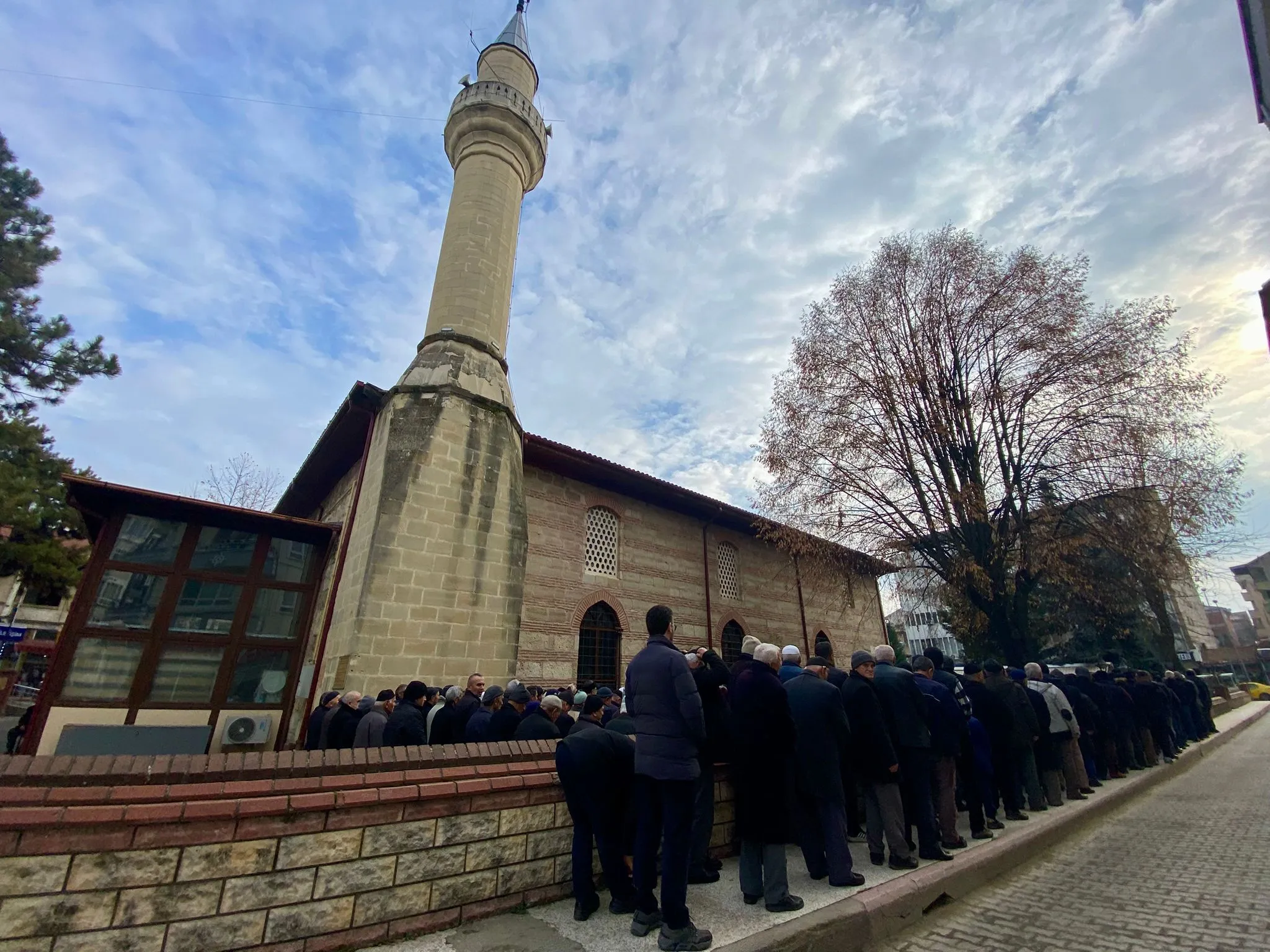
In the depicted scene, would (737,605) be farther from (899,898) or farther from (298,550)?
(899,898)

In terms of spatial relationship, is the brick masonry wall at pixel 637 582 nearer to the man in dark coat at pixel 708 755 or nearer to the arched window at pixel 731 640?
the arched window at pixel 731 640

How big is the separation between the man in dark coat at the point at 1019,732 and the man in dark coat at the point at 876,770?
6.89 ft

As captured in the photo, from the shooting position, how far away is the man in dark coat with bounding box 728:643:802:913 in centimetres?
327

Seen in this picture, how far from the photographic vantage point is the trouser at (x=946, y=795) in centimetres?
449

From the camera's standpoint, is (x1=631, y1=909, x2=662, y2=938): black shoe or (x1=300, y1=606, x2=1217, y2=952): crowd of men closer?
(x1=631, y1=909, x2=662, y2=938): black shoe

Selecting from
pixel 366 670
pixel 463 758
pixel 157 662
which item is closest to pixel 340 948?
pixel 463 758

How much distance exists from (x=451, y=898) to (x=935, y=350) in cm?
1139

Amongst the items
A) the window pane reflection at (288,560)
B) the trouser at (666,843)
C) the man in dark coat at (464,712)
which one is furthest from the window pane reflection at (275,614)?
the trouser at (666,843)

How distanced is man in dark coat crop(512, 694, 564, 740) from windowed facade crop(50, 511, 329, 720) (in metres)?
6.02

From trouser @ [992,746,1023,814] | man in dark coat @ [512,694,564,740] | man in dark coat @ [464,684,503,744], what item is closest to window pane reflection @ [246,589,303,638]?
man in dark coat @ [464,684,503,744]

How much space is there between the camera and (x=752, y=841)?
11.1 ft

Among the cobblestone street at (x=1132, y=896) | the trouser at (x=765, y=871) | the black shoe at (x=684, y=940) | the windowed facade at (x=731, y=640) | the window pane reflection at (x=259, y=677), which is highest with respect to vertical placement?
the windowed facade at (x=731, y=640)

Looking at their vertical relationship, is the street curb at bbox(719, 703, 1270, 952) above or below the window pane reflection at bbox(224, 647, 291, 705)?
below

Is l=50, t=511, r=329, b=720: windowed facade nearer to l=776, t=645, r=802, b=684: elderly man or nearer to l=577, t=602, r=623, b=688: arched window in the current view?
l=577, t=602, r=623, b=688: arched window
